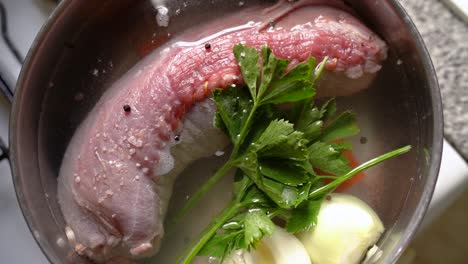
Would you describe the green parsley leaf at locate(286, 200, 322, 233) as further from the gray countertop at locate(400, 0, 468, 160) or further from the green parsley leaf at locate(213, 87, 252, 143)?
the gray countertop at locate(400, 0, 468, 160)

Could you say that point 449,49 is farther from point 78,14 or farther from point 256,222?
point 78,14

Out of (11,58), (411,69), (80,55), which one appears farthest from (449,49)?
(11,58)

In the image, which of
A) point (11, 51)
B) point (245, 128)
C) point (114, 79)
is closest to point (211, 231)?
point (245, 128)

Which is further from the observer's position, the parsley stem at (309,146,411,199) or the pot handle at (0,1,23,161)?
the pot handle at (0,1,23,161)

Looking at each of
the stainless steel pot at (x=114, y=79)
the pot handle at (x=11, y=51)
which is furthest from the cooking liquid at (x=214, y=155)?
the pot handle at (x=11, y=51)

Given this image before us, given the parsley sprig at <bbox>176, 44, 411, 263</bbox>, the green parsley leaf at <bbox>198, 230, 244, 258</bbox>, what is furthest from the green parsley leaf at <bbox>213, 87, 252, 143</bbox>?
the green parsley leaf at <bbox>198, 230, 244, 258</bbox>

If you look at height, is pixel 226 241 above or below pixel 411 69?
below

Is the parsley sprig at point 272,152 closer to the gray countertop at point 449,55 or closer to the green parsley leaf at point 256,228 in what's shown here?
the green parsley leaf at point 256,228
